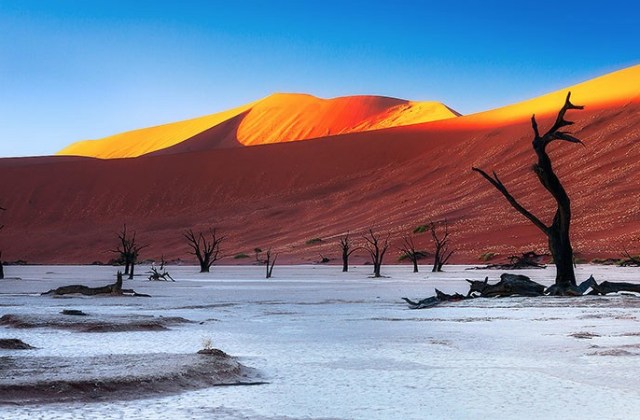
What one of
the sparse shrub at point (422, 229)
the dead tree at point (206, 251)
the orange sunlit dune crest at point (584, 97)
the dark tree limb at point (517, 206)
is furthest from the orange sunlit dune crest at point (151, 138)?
the dark tree limb at point (517, 206)

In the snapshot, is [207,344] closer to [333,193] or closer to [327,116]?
[333,193]

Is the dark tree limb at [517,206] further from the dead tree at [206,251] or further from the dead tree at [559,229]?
the dead tree at [206,251]

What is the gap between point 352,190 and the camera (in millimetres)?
81688

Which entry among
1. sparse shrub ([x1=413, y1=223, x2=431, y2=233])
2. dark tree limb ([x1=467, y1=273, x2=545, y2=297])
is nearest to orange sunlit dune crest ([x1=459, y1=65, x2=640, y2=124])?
sparse shrub ([x1=413, y1=223, x2=431, y2=233])

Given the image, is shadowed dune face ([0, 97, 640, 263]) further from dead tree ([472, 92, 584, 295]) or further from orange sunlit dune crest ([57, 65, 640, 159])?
dead tree ([472, 92, 584, 295])

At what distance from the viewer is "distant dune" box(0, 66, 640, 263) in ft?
195

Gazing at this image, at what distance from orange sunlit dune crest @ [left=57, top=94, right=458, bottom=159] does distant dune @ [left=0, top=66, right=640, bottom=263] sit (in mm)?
26185

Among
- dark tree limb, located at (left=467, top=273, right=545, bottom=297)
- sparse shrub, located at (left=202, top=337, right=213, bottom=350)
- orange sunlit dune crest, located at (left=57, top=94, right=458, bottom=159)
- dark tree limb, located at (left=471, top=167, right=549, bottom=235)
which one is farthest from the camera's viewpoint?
orange sunlit dune crest, located at (left=57, top=94, right=458, bottom=159)

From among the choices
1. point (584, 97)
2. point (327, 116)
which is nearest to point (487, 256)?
point (584, 97)

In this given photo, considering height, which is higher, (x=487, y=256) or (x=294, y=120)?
(x=294, y=120)

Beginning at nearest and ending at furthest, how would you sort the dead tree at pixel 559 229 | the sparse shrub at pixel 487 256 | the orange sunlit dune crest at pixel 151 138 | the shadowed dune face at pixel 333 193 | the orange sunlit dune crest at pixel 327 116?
the dead tree at pixel 559 229, the sparse shrub at pixel 487 256, the shadowed dune face at pixel 333 193, the orange sunlit dune crest at pixel 327 116, the orange sunlit dune crest at pixel 151 138

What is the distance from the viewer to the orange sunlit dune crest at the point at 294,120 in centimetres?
12923

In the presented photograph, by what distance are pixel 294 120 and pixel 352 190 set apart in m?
57.2

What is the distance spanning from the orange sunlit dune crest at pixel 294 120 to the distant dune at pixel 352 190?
26.2 meters
